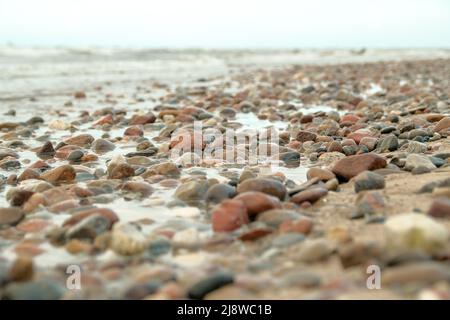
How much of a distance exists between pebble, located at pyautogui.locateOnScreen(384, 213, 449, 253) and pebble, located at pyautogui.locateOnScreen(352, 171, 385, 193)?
79cm

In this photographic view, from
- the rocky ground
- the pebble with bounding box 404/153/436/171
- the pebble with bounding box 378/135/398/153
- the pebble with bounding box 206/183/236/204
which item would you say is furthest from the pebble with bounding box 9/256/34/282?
the pebble with bounding box 378/135/398/153

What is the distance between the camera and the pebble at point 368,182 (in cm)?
243

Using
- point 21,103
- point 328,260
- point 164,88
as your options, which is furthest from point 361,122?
point 164,88

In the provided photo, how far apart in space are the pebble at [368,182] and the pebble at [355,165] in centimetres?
22

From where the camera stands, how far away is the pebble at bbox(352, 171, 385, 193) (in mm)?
2428

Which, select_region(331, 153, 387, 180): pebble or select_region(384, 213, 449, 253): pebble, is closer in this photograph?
select_region(384, 213, 449, 253): pebble

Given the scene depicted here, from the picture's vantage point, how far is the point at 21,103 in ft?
27.4

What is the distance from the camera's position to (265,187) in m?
2.39

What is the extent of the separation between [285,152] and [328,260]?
79.8 inches

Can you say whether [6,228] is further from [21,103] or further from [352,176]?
Answer: [21,103]

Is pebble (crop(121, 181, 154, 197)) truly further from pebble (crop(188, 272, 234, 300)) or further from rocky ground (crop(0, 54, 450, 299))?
pebble (crop(188, 272, 234, 300))

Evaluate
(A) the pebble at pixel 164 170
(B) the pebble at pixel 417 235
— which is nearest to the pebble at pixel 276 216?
(B) the pebble at pixel 417 235

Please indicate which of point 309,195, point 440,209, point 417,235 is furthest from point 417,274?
point 309,195

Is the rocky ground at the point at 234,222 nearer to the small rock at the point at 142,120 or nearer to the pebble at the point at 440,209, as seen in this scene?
the pebble at the point at 440,209
